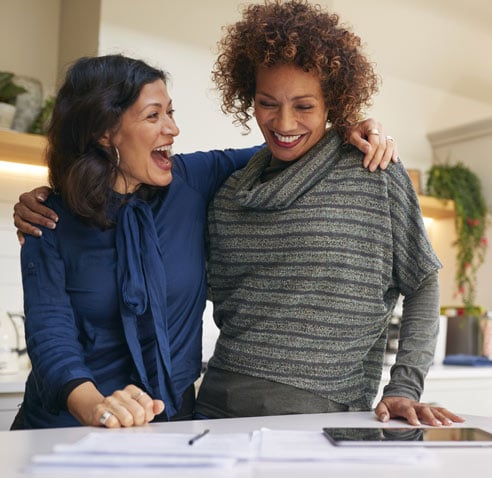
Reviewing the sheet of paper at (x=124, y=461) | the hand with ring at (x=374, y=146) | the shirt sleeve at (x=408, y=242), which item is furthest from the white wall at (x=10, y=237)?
the sheet of paper at (x=124, y=461)

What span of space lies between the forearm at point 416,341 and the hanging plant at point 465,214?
2.40 meters

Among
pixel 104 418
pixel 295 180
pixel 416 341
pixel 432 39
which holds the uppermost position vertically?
pixel 432 39

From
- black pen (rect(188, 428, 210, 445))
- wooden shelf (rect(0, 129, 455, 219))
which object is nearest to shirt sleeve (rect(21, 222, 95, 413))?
black pen (rect(188, 428, 210, 445))

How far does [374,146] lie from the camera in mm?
1470

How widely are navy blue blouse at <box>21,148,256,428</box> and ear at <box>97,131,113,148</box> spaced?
0.13 m

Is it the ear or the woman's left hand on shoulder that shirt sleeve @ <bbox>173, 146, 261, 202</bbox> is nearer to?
the ear

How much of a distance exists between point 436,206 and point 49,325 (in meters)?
2.76

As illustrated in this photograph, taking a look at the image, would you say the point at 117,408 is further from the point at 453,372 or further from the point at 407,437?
the point at 453,372

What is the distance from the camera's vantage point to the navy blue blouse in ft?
4.44

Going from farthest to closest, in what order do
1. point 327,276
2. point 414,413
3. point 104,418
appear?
1. point 327,276
2. point 414,413
3. point 104,418

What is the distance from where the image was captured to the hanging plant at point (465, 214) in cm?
379

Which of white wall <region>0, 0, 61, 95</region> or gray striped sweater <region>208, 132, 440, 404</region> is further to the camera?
white wall <region>0, 0, 61, 95</region>

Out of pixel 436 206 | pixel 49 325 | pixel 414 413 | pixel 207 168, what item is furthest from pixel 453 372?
pixel 49 325

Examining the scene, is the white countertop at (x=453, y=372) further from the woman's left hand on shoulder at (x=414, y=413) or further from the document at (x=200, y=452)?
the document at (x=200, y=452)
